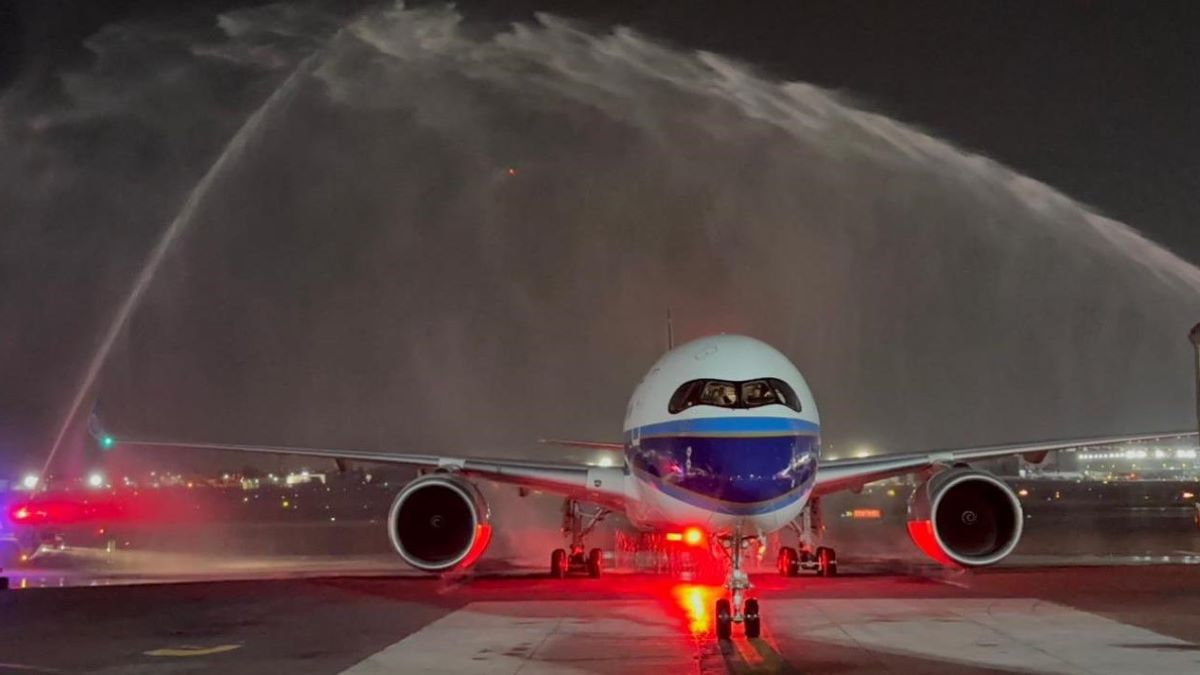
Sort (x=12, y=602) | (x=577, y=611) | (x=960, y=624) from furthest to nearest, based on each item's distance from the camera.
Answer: (x=12, y=602) < (x=577, y=611) < (x=960, y=624)

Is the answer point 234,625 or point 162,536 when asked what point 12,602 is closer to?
point 234,625

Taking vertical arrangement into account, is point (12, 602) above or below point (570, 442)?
below

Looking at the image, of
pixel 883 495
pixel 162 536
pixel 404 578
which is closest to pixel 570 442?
pixel 404 578

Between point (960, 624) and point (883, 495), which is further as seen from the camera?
point (883, 495)

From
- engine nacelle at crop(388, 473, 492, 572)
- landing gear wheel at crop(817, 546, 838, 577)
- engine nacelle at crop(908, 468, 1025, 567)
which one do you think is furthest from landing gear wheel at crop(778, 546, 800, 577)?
engine nacelle at crop(388, 473, 492, 572)

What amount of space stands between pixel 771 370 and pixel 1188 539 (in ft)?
80.7

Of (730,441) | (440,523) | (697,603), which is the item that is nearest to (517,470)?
(440,523)

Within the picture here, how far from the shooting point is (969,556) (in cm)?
2206

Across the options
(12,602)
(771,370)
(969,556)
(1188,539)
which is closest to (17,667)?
(12,602)

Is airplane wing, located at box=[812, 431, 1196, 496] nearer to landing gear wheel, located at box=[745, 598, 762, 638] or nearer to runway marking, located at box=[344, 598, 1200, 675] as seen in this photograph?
runway marking, located at box=[344, 598, 1200, 675]

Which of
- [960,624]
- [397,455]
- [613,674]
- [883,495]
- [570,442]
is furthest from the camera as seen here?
[883,495]

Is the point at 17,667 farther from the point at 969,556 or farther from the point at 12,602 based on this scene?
the point at 969,556

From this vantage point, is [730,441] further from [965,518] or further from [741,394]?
[965,518]

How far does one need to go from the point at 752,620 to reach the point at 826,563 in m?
10.3
